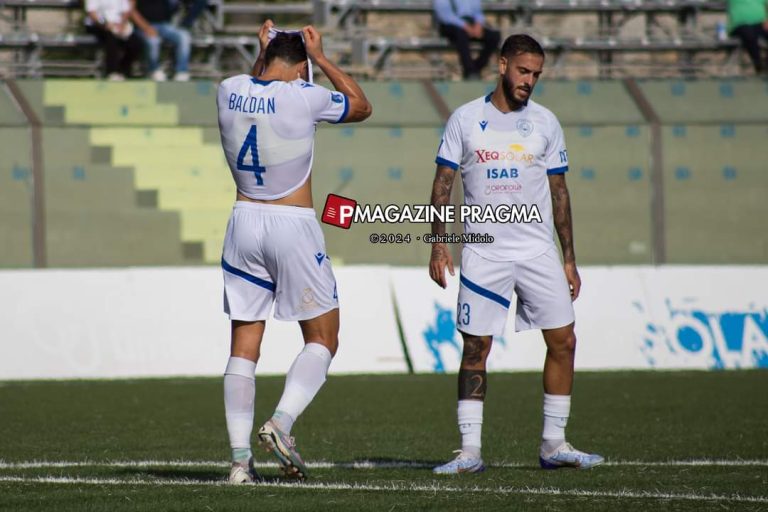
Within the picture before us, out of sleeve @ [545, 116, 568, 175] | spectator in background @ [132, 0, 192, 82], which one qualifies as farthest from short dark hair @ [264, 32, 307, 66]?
spectator in background @ [132, 0, 192, 82]

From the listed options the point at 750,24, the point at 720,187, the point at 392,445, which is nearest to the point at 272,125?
the point at 392,445

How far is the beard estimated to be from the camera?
7.52 metres

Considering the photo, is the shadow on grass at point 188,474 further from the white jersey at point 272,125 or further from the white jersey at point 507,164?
the white jersey at point 507,164

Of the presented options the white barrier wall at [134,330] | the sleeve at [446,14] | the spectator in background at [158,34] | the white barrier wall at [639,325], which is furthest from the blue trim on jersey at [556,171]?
the sleeve at [446,14]

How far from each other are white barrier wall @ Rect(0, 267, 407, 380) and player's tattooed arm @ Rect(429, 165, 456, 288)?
787 cm

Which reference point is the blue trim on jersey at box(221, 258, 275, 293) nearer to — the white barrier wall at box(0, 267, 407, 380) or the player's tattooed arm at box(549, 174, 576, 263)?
the player's tattooed arm at box(549, 174, 576, 263)

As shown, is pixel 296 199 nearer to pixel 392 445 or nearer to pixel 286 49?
pixel 286 49

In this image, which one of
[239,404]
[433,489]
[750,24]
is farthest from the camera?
[750,24]

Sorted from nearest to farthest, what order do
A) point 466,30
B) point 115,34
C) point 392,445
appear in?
point 392,445
point 115,34
point 466,30

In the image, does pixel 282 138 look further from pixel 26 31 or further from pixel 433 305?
pixel 26 31

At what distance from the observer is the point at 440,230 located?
7.57 m

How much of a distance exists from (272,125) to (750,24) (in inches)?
663

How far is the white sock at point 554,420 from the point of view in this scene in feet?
24.6

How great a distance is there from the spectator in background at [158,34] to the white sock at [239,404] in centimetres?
1377
